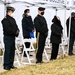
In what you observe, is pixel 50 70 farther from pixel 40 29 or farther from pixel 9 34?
pixel 40 29

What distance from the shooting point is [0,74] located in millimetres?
10422

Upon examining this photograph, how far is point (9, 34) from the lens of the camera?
36.9 ft

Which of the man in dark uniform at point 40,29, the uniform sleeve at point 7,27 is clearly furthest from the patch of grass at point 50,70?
the uniform sleeve at point 7,27

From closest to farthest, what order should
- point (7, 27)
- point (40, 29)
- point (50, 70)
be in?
point (50, 70)
point (7, 27)
point (40, 29)

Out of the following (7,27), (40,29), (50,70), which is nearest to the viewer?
(50,70)

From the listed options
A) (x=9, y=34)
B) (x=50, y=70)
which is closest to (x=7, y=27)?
(x=9, y=34)

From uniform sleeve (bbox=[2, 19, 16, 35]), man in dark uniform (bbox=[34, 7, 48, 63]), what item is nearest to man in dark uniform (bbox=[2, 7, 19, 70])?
uniform sleeve (bbox=[2, 19, 16, 35])

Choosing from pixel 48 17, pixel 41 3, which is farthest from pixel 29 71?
pixel 48 17

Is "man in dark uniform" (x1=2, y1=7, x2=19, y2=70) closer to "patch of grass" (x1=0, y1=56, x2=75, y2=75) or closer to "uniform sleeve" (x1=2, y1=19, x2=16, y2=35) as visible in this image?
"uniform sleeve" (x1=2, y1=19, x2=16, y2=35)

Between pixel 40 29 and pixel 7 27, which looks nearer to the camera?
pixel 7 27

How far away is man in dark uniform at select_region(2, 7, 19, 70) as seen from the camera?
1120 centimetres

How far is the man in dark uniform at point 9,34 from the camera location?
1120cm

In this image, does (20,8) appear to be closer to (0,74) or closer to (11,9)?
(11,9)

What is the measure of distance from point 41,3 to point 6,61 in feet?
11.8
